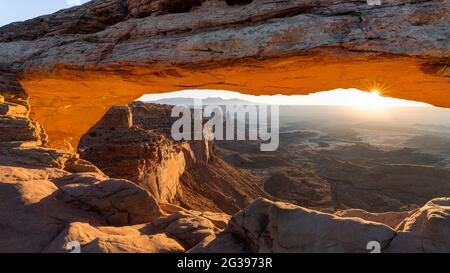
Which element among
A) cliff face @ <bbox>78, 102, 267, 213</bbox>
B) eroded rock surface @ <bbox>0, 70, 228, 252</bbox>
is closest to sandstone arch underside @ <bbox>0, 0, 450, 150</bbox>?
eroded rock surface @ <bbox>0, 70, 228, 252</bbox>

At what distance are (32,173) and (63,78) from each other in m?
3.82

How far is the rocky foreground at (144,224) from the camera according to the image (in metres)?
3.27

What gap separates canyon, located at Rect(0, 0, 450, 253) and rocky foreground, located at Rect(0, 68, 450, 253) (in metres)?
0.02

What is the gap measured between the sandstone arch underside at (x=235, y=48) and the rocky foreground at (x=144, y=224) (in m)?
2.70

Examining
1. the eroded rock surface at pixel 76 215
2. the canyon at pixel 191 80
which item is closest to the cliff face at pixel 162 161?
the canyon at pixel 191 80

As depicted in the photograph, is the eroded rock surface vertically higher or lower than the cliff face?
higher

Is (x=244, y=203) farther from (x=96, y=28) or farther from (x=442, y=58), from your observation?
(x=442, y=58)

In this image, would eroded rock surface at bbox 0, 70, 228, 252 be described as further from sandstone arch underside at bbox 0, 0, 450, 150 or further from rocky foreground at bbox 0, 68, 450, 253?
sandstone arch underside at bbox 0, 0, 450, 150

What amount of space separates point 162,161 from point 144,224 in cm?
1326

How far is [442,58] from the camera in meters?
5.14

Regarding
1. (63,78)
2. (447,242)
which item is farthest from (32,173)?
(447,242)

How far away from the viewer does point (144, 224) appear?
4.71 m

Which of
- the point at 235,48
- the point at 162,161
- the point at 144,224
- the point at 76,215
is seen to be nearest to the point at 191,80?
the point at 235,48

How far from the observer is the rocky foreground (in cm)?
327
